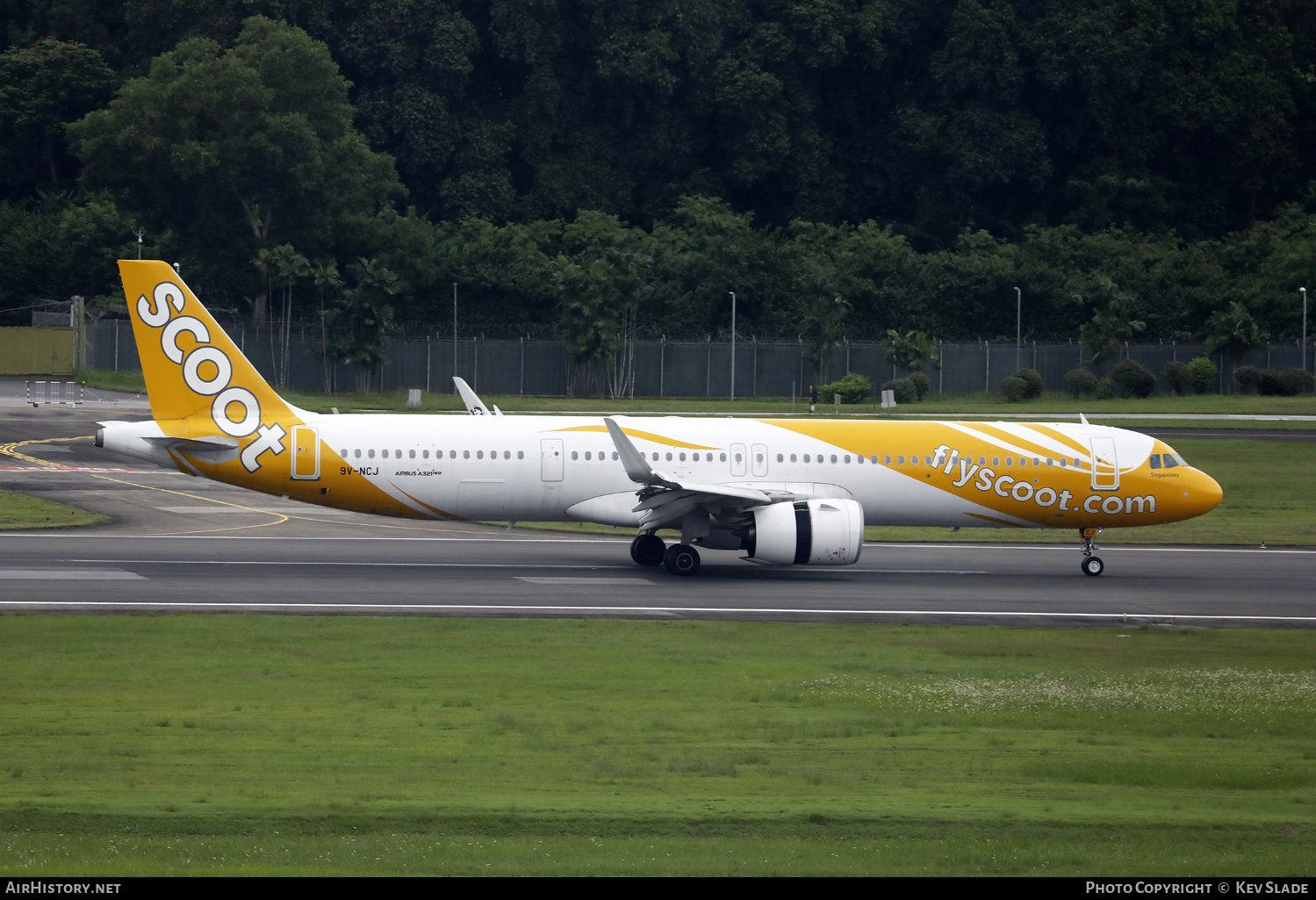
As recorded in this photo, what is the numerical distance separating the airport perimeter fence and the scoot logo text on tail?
178ft

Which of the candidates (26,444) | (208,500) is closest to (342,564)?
(208,500)

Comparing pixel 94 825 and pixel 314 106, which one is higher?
pixel 314 106

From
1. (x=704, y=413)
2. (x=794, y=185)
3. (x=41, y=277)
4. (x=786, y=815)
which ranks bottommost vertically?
(x=786, y=815)

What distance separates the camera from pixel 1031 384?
79000 millimetres

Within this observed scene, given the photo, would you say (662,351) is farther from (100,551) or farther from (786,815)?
(786,815)

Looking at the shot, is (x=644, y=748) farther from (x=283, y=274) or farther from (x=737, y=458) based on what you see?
(x=283, y=274)

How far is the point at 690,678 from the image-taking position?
1947 centimetres

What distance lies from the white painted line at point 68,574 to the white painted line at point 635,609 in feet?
8.29

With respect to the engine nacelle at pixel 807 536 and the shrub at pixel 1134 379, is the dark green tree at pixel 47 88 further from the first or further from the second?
the engine nacelle at pixel 807 536

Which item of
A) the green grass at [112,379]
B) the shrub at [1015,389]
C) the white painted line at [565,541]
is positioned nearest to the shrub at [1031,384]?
the shrub at [1015,389]

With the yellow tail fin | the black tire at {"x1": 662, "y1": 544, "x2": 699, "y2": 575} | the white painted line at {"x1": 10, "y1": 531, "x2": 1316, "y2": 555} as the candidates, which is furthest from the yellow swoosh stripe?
the yellow tail fin

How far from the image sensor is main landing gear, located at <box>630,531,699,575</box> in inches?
1180

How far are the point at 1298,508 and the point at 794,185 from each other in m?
63.1

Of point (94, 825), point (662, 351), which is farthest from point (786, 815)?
point (662, 351)
